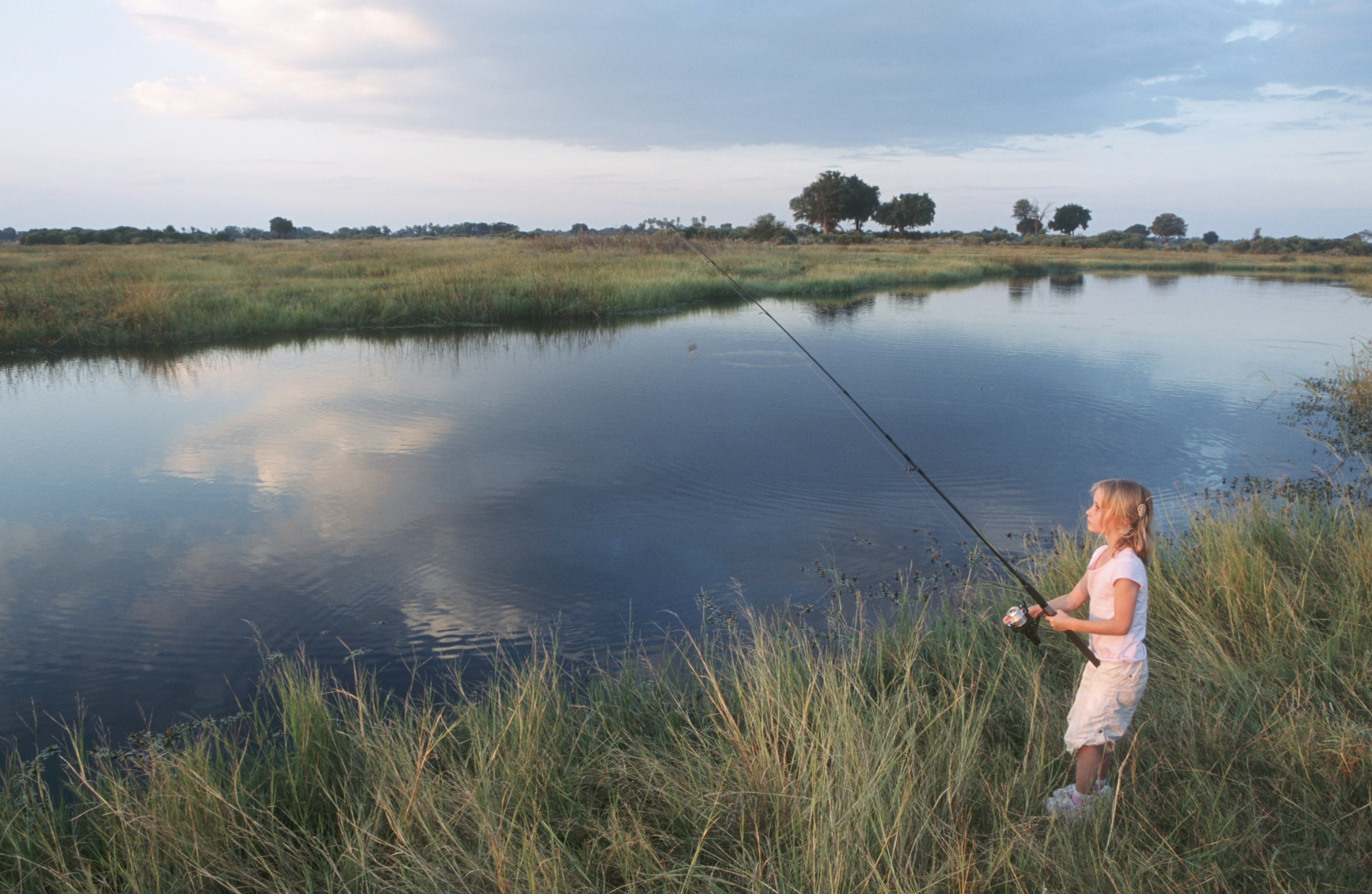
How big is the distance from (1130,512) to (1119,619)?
32cm

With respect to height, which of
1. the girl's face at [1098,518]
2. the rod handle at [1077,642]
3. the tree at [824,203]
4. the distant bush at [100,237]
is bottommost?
the rod handle at [1077,642]

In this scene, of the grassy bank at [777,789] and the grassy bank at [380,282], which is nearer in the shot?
the grassy bank at [777,789]

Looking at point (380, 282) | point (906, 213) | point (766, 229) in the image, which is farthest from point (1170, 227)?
point (380, 282)

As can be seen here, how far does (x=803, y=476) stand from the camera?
6.81 meters

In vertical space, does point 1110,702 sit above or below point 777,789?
above

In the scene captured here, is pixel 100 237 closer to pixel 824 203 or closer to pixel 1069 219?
pixel 824 203

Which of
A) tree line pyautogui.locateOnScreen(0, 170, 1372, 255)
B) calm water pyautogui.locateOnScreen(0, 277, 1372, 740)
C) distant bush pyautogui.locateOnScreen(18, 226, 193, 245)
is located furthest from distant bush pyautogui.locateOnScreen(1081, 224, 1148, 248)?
distant bush pyautogui.locateOnScreen(18, 226, 193, 245)

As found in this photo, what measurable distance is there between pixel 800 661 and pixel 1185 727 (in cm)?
133

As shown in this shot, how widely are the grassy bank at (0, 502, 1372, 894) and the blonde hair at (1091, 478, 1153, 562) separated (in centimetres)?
61

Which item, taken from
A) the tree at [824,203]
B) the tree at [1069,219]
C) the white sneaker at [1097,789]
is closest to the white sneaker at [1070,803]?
the white sneaker at [1097,789]

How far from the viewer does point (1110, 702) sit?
232 centimetres

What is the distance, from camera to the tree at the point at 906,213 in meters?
61.8

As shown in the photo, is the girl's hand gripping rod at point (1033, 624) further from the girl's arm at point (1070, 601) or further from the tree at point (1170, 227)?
the tree at point (1170, 227)

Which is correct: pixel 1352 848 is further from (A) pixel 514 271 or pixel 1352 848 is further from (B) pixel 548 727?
(A) pixel 514 271
